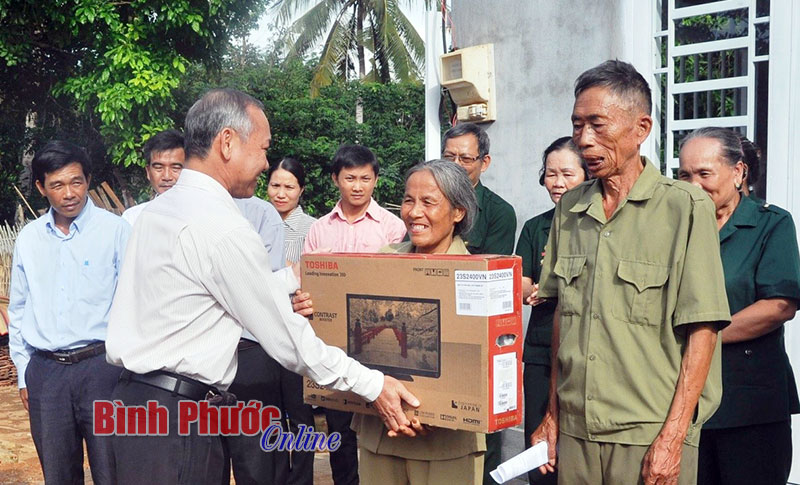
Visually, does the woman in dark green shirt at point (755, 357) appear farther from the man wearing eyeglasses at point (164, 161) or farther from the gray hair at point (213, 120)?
the man wearing eyeglasses at point (164, 161)

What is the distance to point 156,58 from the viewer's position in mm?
14656

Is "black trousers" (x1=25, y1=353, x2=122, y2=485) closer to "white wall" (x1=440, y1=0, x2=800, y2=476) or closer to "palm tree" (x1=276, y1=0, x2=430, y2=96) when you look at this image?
"white wall" (x1=440, y1=0, x2=800, y2=476)

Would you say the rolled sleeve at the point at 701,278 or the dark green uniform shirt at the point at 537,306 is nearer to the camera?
the rolled sleeve at the point at 701,278

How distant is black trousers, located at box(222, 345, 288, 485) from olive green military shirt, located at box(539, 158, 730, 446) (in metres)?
1.81

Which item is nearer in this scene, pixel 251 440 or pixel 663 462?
pixel 663 462

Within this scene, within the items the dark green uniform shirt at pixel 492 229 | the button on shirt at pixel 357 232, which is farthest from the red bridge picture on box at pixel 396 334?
the button on shirt at pixel 357 232

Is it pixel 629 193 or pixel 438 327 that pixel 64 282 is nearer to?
pixel 438 327

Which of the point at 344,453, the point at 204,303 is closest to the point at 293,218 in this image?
the point at 344,453

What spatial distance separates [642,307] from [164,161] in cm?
306

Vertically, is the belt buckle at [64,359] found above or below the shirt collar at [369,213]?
below

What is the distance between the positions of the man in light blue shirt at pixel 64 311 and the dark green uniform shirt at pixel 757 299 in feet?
8.30

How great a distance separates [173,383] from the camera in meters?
2.54

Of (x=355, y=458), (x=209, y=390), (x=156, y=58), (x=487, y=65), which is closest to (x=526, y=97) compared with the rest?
(x=487, y=65)

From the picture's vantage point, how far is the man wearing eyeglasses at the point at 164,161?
4496 millimetres
